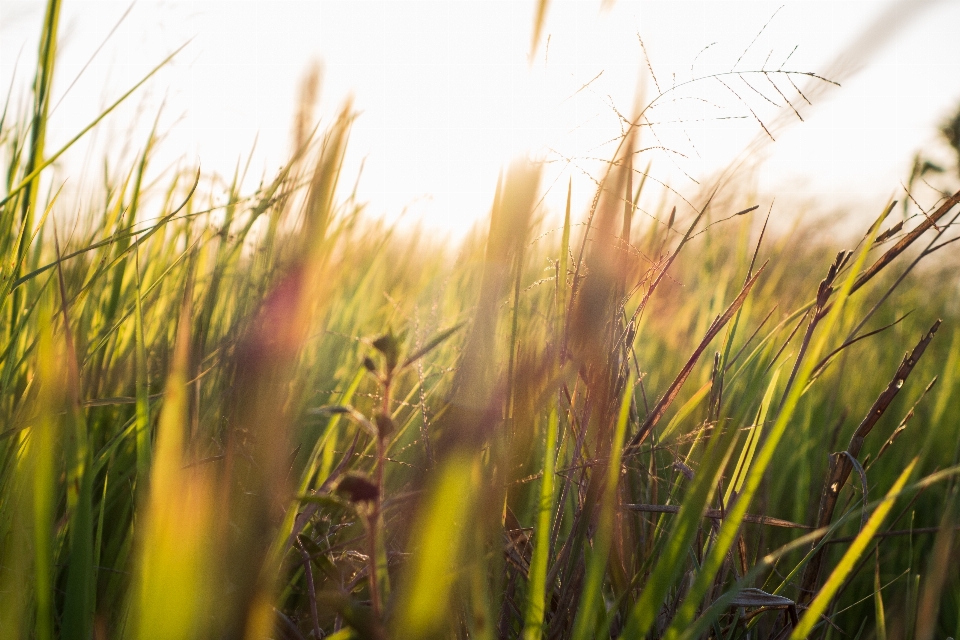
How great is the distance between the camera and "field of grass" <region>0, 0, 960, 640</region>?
48cm

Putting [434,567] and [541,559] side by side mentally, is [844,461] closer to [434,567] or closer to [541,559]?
[541,559]

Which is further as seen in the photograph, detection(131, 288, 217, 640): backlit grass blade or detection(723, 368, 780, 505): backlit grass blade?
detection(723, 368, 780, 505): backlit grass blade

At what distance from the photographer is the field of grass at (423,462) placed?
48 centimetres

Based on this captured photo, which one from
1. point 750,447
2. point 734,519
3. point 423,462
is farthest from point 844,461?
point 423,462

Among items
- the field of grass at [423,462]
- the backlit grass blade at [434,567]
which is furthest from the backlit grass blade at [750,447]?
the backlit grass blade at [434,567]

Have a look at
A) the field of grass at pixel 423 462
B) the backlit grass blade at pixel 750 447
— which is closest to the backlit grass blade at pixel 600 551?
the field of grass at pixel 423 462

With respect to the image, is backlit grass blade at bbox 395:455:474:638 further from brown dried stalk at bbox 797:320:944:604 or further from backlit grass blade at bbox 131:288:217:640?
brown dried stalk at bbox 797:320:944:604

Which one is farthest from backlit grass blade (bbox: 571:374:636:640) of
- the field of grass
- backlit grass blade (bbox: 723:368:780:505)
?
backlit grass blade (bbox: 723:368:780:505)

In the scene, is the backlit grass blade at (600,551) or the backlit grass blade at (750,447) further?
the backlit grass blade at (750,447)

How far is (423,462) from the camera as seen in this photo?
706mm

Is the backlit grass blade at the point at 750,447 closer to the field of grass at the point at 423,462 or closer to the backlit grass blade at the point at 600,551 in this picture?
the field of grass at the point at 423,462

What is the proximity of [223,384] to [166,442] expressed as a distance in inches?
11.7

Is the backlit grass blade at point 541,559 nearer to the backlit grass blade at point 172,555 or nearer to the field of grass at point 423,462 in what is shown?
the field of grass at point 423,462

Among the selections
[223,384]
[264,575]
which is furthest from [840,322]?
[264,575]
